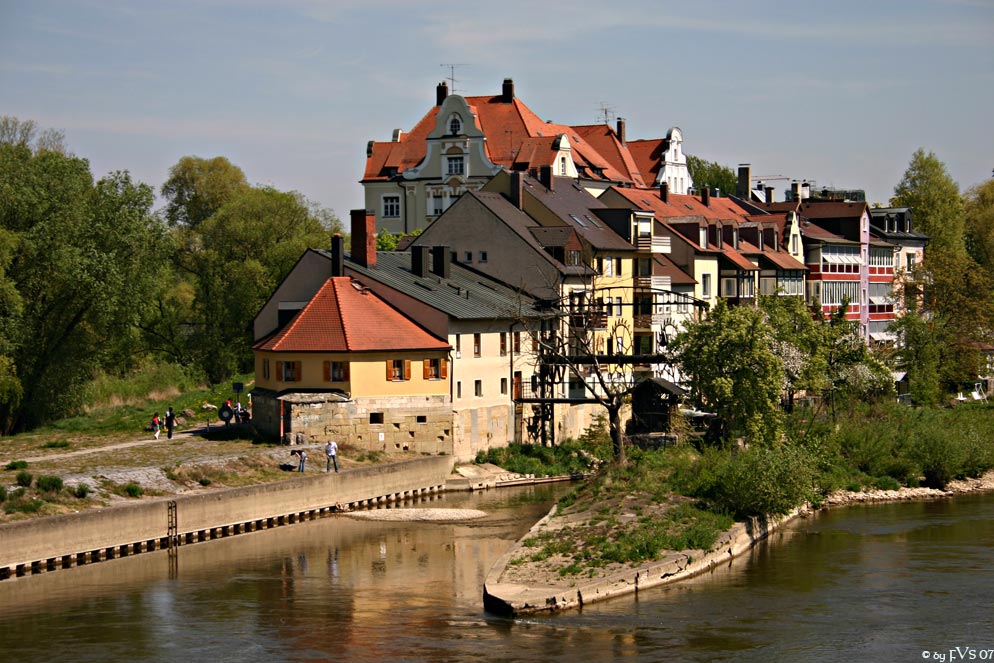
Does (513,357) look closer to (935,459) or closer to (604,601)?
(935,459)

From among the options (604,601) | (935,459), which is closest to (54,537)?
(604,601)

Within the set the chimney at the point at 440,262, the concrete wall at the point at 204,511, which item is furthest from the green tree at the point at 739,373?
the chimney at the point at 440,262

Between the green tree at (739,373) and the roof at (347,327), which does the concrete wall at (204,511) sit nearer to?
the roof at (347,327)

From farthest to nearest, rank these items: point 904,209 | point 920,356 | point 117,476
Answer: point 904,209
point 920,356
point 117,476

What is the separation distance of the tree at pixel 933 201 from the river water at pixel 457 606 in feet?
246

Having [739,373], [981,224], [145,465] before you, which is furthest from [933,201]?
[145,465]

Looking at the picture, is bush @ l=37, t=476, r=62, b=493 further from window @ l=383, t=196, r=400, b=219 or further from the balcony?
window @ l=383, t=196, r=400, b=219

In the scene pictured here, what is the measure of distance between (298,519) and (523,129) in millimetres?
57401

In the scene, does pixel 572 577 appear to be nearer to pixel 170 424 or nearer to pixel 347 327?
pixel 347 327

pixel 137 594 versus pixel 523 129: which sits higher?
pixel 523 129

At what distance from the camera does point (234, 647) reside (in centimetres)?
3972

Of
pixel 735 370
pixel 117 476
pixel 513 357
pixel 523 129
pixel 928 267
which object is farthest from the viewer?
pixel 523 129

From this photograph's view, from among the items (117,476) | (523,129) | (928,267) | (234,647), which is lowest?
(234,647)

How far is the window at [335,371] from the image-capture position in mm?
66438
